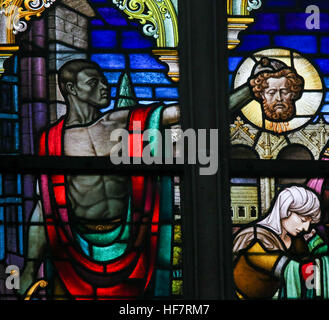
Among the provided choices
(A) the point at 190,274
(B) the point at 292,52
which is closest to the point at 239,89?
(B) the point at 292,52

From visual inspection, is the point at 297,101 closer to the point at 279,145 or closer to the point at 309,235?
the point at 279,145

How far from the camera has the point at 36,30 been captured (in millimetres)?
7992

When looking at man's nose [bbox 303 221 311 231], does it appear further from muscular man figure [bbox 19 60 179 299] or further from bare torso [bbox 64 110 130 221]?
bare torso [bbox 64 110 130 221]

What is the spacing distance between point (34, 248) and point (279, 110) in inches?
68.7

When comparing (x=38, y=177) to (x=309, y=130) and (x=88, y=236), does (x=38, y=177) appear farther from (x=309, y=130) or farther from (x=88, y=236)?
(x=309, y=130)

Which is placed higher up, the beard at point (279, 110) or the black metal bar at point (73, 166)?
the beard at point (279, 110)

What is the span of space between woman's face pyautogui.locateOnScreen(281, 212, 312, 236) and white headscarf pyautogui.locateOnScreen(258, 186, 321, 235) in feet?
0.07

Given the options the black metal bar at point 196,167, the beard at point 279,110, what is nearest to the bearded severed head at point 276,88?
the beard at point 279,110

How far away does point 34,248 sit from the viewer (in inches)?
298

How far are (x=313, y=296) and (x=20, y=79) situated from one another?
2.21 meters

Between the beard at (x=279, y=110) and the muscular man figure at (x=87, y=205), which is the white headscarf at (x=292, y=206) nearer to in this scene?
the beard at (x=279, y=110)

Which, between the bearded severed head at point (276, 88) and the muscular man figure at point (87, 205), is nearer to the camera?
the muscular man figure at point (87, 205)

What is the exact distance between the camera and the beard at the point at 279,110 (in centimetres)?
796

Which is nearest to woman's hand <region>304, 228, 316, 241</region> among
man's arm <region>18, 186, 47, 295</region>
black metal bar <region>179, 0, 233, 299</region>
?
black metal bar <region>179, 0, 233, 299</region>
